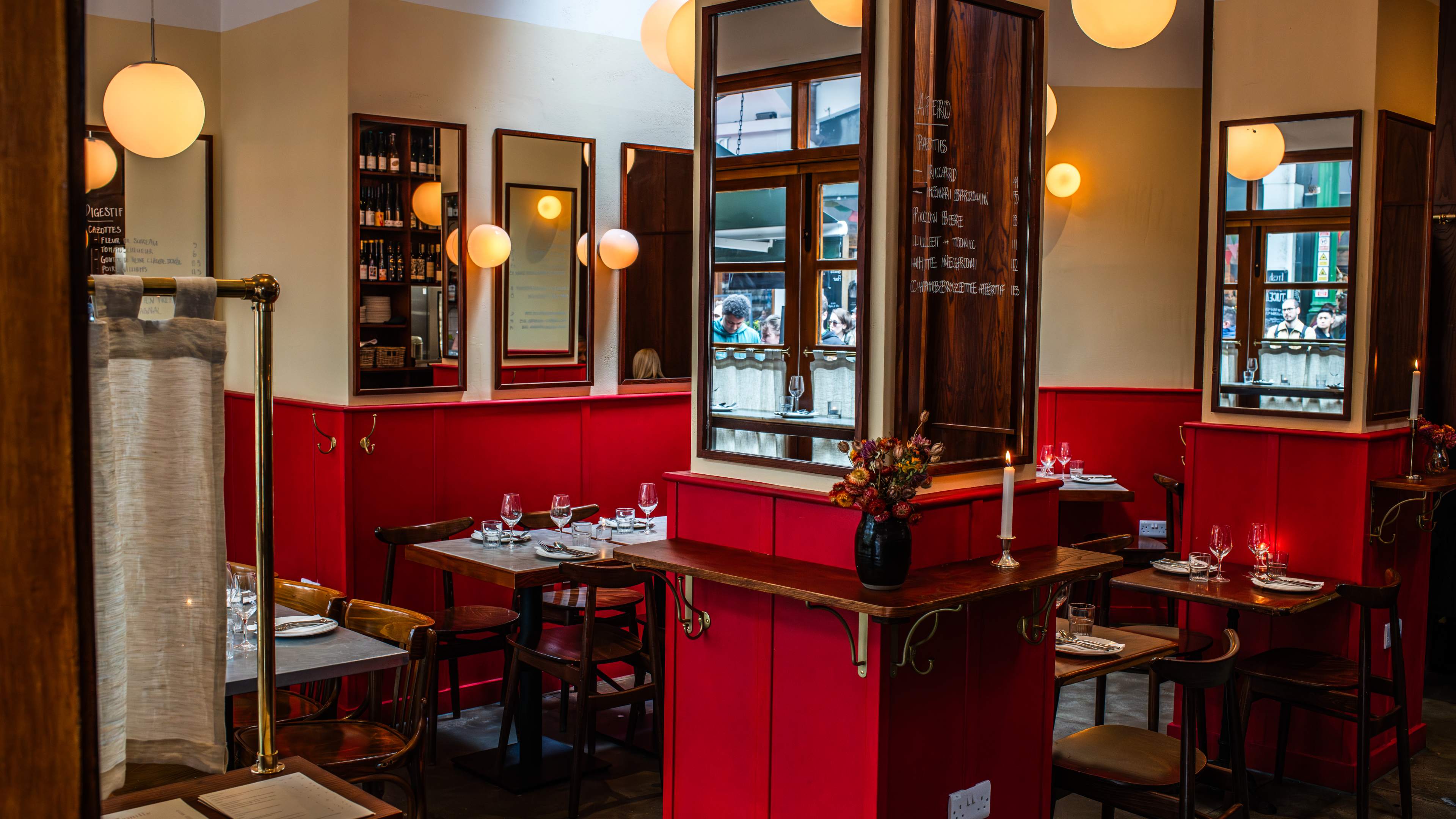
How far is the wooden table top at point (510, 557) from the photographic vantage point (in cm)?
441

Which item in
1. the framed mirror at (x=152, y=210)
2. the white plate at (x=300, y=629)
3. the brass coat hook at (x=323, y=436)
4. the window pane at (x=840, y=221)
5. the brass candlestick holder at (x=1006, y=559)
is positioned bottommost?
the white plate at (x=300, y=629)

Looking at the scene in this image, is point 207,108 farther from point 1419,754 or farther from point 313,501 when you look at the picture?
point 1419,754

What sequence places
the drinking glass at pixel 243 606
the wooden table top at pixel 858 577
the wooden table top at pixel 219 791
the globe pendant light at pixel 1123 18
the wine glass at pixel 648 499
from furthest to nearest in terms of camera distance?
the wine glass at pixel 648 499
the globe pendant light at pixel 1123 18
the drinking glass at pixel 243 606
the wooden table top at pixel 858 577
the wooden table top at pixel 219 791

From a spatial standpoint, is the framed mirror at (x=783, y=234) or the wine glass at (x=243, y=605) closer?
the framed mirror at (x=783, y=234)

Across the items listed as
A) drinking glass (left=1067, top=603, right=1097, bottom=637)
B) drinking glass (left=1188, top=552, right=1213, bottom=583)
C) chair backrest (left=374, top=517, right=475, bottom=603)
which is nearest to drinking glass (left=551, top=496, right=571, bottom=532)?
chair backrest (left=374, top=517, right=475, bottom=603)

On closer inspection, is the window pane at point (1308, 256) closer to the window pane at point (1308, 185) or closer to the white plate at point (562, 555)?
the window pane at point (1308, 185)

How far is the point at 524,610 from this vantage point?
15.5 feet

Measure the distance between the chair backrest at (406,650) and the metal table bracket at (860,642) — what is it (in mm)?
1224

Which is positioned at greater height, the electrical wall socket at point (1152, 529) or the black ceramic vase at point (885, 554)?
the black ceramic vase at point (885, 554)

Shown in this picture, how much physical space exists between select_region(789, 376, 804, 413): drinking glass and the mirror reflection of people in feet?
10.4

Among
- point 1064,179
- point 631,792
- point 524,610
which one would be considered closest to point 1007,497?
point 631,792

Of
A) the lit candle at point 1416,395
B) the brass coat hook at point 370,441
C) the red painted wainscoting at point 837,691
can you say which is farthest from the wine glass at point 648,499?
the lit candle at point 1416,395

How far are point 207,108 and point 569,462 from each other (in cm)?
279

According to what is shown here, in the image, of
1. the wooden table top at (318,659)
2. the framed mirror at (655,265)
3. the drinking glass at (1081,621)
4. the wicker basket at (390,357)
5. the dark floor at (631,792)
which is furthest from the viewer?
the framed mirror at (655,265)
